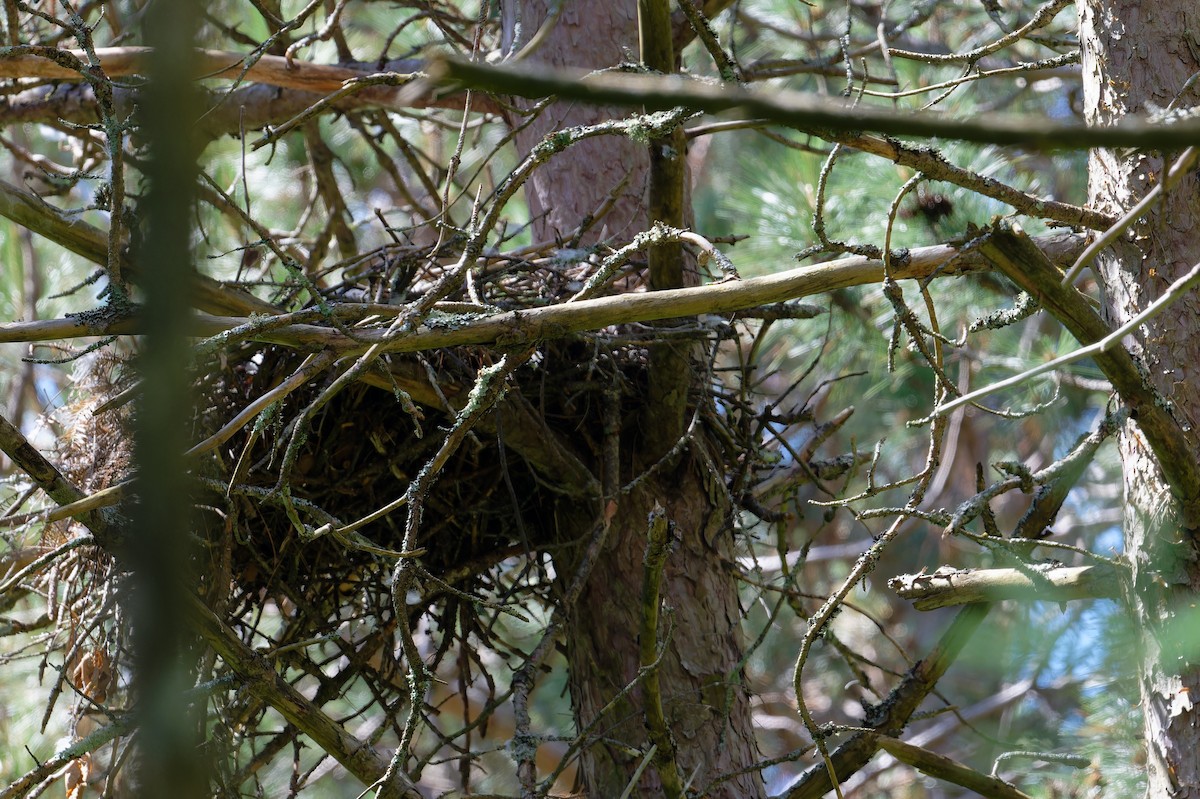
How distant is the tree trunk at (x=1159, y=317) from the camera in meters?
1.18

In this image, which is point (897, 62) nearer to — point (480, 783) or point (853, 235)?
point (853, 235)

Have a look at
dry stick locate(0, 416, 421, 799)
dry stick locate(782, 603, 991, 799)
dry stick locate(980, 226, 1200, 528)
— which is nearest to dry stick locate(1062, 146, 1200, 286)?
dry stick locate(980, 226, 1200, 528)

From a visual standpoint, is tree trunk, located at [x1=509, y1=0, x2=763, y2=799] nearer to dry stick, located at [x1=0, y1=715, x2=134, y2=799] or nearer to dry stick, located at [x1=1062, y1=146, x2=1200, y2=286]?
dry stick, located at [x1=0, y1=715, x2=134, y2=799]

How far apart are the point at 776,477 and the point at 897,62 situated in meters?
2.28

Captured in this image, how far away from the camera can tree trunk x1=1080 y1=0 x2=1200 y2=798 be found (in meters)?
1.18

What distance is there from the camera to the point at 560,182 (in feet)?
6.72

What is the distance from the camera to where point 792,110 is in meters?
0.43

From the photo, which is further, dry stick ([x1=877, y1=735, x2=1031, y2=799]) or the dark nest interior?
the dark nest interior

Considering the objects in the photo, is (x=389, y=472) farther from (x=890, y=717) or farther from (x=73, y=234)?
(x=890, y=717)

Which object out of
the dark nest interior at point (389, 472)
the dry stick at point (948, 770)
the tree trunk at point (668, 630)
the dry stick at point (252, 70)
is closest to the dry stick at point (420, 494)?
the dark nest interior at point (389, 472)

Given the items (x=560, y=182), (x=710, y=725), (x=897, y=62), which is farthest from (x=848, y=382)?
(x=710, y=725)

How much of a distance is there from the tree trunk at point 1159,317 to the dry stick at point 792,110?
746 millimetres

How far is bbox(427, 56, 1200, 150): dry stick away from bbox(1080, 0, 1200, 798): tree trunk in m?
0.75

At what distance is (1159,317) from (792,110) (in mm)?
997
